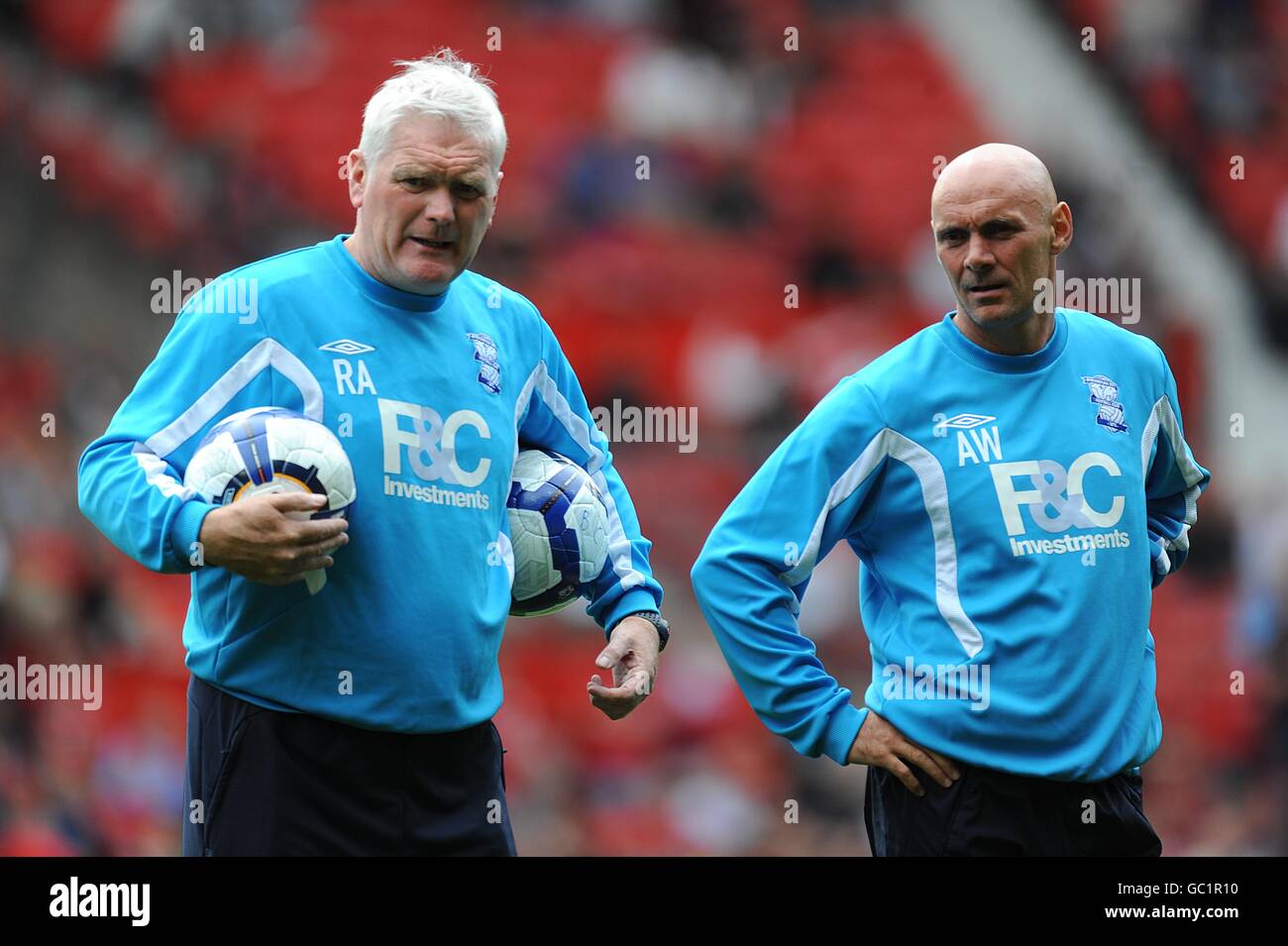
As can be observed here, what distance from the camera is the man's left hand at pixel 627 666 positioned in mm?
3516

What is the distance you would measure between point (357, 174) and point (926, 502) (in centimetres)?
142

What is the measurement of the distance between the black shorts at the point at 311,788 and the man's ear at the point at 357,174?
1.07 m

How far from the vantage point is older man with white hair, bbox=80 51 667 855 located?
325 cm

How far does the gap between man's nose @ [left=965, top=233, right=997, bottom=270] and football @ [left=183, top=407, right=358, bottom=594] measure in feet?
4.72

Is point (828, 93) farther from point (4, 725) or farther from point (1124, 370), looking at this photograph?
point (1124, 370)

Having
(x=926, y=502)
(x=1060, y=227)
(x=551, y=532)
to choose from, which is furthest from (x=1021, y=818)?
(x=1060, y=227)

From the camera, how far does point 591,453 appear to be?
3.94 metres

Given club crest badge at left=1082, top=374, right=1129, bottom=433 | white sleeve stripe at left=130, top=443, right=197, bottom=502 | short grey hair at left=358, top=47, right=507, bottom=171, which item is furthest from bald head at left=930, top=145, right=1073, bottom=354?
white sleeve stripe at left=130, top=443, right=197, bottom=502

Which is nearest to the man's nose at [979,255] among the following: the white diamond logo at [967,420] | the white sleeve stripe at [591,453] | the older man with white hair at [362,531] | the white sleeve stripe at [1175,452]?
the white diamond logo at [967,420]

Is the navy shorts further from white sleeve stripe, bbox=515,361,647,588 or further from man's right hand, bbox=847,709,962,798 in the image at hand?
white sleeve stripe, bbox=515,361,647,588

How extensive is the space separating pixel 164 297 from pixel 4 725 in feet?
8.71

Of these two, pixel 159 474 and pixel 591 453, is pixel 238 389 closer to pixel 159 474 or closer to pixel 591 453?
pixel 159 474
